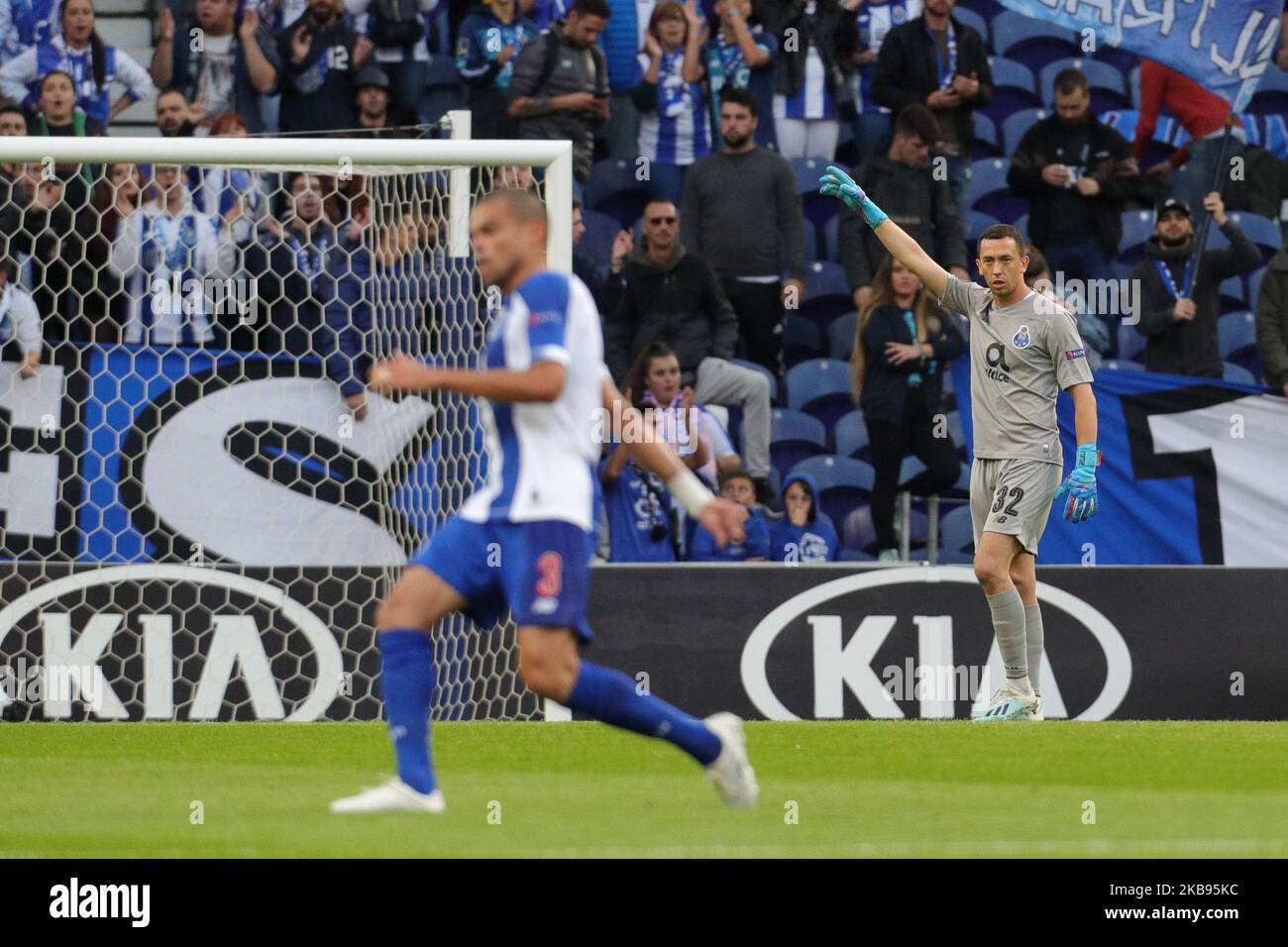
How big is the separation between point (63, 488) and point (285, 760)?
3.45 meters

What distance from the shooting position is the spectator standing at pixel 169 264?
429 inches

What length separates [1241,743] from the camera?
834 cm

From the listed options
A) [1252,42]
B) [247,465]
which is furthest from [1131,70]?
[247,465]

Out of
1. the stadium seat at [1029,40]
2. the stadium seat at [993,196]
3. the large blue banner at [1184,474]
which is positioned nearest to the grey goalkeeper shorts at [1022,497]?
the large blue banner at [1184,474]

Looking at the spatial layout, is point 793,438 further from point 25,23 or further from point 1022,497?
point 25,23

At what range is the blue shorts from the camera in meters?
5.49

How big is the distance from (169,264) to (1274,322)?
22.6ft

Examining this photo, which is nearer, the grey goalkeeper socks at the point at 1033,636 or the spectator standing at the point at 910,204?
the grey goalkeeper socks at the point at 1033,636

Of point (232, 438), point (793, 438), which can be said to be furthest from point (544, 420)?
point (793, 438)

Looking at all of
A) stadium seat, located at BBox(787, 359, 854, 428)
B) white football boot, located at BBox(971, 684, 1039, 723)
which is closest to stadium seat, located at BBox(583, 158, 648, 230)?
stadium seat, located at BBox(787, 359, 854, 428)

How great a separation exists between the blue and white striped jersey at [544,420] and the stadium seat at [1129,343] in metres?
8.95

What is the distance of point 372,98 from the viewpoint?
13.1 metres

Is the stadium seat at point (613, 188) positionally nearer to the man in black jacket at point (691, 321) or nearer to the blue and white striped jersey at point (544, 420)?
the man in black jacket at point (691, 321)

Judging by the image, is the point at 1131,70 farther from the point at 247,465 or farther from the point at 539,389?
the point at 539,389
